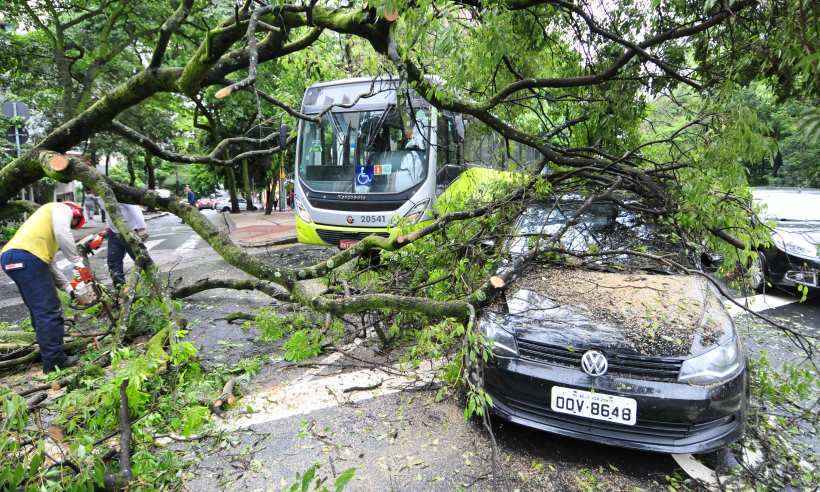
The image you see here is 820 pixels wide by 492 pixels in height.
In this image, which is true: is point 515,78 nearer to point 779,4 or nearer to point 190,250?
point 779,4

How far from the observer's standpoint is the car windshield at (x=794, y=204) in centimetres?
674

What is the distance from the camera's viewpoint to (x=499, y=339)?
2.94 meters

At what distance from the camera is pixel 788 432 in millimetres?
3053

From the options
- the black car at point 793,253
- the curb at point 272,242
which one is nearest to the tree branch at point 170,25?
the black car at point 793,253

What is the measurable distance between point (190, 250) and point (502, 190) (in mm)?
9237

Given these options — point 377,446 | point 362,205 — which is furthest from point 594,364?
point 362,205

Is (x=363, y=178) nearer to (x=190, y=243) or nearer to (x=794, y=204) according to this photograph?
(x=794, y=204)

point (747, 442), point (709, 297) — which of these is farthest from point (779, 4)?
point (747, 442)

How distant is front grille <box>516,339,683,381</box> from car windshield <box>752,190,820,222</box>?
17.0ft

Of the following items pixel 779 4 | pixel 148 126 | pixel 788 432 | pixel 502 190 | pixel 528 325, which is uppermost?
pixel 148 126

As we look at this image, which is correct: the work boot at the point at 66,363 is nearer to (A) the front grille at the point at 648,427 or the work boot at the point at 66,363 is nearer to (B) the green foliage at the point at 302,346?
(B) the green foliage at the point at 302,346

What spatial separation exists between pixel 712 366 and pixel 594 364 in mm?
677

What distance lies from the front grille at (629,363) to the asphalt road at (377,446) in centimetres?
57

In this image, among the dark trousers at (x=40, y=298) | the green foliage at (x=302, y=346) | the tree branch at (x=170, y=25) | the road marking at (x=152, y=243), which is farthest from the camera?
the road marking at (x=152, y=243)
